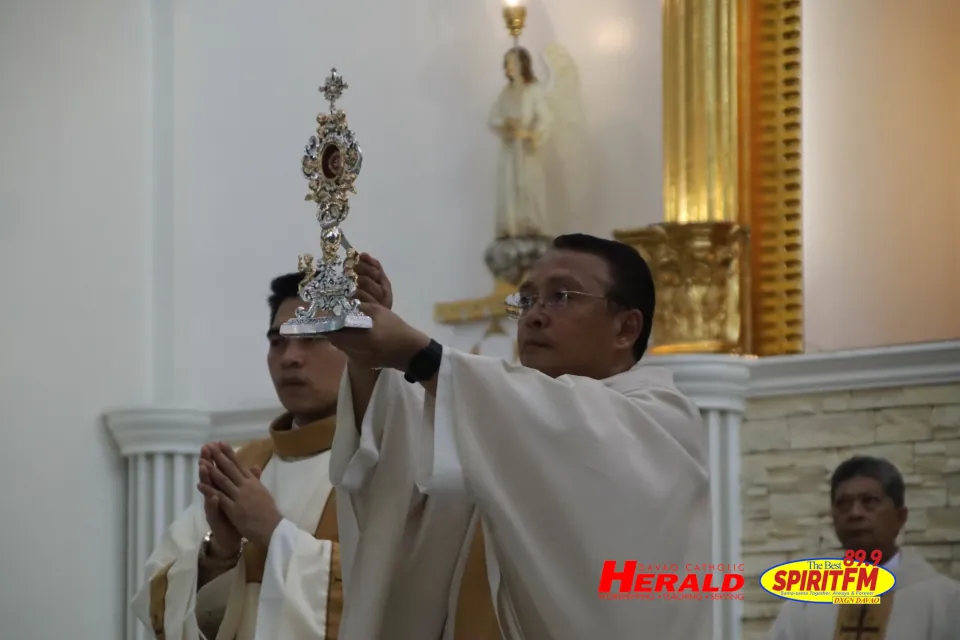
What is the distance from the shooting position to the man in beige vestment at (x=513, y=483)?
3.31 metres

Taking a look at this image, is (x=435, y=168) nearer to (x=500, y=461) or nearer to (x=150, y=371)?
(x=150, y=371)

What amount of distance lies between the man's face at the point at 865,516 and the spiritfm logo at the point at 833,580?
4 cm

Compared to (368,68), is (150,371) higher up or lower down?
lower down

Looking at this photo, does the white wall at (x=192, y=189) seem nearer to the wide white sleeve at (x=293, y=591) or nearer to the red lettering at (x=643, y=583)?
the wide white sleeve at (x=293, y=591)

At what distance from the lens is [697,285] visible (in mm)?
6422

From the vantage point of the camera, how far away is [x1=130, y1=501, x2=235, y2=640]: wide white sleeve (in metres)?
4.69

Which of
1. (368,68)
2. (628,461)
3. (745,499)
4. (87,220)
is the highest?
(368,68)

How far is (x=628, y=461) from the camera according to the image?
344cm

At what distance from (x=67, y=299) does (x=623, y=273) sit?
409cm

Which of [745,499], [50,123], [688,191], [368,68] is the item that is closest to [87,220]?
[50,123]

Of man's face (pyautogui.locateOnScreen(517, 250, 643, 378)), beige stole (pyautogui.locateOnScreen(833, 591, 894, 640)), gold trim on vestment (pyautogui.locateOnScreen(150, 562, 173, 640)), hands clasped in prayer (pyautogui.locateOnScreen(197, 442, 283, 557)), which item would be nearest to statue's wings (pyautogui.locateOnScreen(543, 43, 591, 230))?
beige stole (pyautogui.locateOnScreen(833, 591, 894, 640))

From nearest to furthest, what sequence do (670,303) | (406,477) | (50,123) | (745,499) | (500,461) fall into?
(500,461) < (406,477) < (745,499) < (670,303) < (50,123)

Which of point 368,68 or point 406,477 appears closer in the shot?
point 406,477

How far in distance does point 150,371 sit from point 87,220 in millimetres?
735
